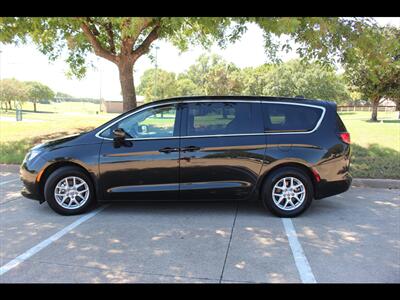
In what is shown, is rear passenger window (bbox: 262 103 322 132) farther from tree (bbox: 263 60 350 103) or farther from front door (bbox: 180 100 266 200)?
tree (bbox: 263 60 350 103)

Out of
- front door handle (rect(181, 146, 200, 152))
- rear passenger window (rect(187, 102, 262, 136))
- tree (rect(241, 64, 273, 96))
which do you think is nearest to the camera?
front door handle (rect(181, 146, 200, 152))

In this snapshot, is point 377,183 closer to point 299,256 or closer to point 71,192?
point 299,256

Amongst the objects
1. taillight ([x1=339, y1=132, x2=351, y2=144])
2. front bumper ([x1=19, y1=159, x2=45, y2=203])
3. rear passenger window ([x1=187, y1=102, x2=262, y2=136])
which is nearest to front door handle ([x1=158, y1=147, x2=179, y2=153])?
rear passenger window ([x1=187, y1=102, x2=262, y2=136])

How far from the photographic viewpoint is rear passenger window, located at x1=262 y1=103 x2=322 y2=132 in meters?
5.15

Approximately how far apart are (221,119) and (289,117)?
1016mm

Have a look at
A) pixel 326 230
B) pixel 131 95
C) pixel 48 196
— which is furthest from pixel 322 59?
pixel 48 196

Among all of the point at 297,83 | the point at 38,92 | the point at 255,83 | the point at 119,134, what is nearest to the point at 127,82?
the point at 119,134

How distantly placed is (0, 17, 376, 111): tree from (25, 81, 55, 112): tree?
2011 inches

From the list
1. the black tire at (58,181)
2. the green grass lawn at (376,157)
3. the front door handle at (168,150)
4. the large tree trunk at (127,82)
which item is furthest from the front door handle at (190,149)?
the large tree trunk at (127,82)

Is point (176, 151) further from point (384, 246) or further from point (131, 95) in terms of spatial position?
point (131, 95)

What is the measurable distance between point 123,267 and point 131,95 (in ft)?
27.1

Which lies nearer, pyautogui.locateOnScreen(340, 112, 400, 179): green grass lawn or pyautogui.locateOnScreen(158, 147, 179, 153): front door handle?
pyautogui.locateOnScreen(158, 147, 179, 153): front door handle

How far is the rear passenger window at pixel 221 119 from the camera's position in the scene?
5.11 metres

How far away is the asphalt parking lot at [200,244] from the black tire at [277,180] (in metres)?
0.12
